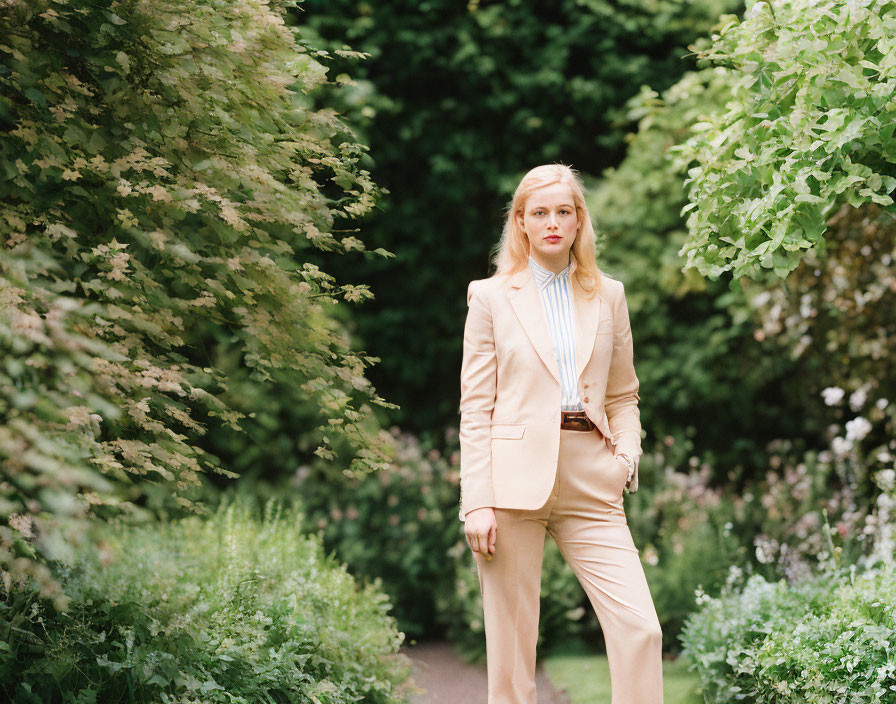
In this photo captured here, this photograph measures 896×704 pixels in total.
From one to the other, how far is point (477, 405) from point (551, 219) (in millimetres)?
619

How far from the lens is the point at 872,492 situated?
5.94 m

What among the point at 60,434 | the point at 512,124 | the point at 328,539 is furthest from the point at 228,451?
the point at 60,434

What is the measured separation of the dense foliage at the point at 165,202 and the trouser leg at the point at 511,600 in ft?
2.83

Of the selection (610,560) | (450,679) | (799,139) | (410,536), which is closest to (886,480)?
(799,139)

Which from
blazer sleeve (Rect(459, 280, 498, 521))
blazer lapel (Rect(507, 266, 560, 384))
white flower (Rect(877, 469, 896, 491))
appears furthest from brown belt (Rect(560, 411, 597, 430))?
white flower (Rect(877, 469, 896, 491))

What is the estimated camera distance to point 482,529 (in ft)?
9.11

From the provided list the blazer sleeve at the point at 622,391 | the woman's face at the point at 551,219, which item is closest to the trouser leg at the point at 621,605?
the blazer sleeve at the point at 622,391

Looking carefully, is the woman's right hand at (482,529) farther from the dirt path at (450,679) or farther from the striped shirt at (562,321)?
the dirt path at (450,679)

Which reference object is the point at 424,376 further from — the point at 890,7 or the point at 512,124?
the point at 890,7

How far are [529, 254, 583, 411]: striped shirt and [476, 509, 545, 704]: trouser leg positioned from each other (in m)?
0.38

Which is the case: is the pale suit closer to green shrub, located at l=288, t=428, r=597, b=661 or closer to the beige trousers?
the beige trousers

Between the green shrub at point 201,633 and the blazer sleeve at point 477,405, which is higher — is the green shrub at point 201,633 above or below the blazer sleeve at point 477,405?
below

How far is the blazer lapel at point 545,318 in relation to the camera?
2877mm

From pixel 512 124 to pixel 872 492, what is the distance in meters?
3.78
